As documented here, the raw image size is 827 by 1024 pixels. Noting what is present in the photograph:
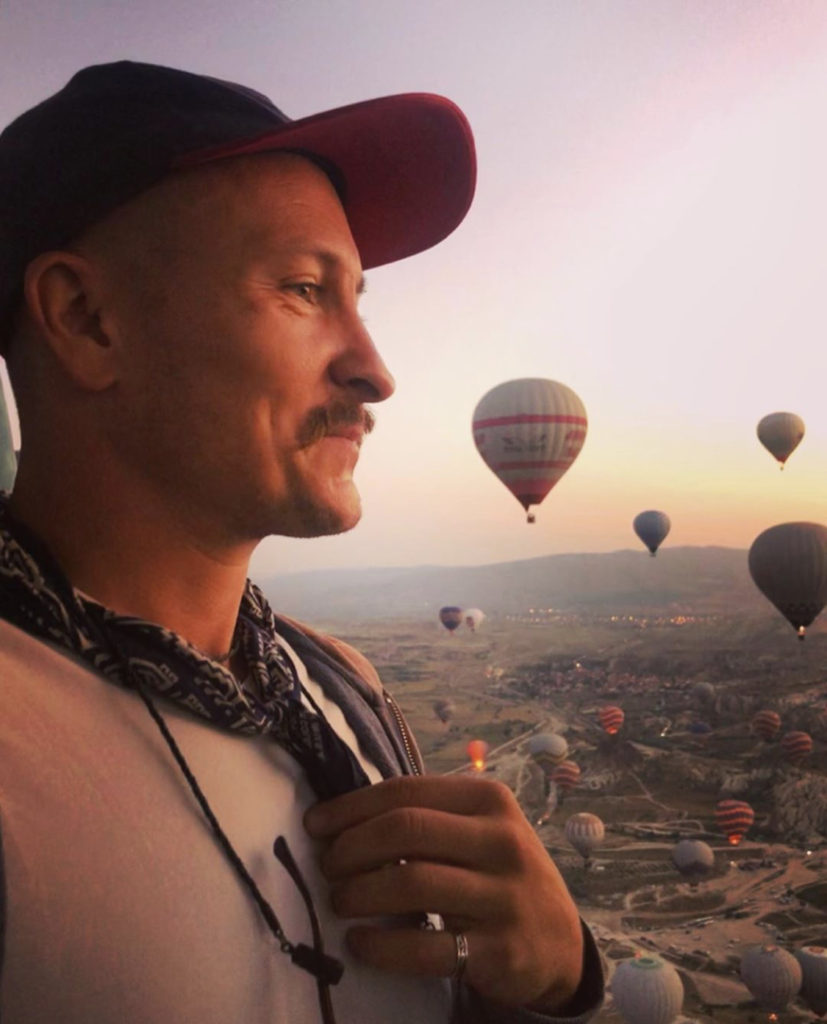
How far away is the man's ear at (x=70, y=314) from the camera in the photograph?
0.64 m

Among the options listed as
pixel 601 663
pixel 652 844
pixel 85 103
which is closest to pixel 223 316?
pixel 85 103

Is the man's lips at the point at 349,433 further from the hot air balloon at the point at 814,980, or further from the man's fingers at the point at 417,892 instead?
the hot air balloon at the point at 814,980

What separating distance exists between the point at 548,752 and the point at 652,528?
6.75 metres

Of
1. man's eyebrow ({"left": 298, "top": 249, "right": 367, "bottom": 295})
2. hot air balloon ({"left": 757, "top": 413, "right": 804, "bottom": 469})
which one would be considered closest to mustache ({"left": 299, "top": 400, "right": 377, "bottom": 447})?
man's eyebrow ({"left": 298, "top": 249, "right": 367, "bottom": 295})

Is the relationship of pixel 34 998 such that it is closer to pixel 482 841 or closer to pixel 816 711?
pixel 482 841

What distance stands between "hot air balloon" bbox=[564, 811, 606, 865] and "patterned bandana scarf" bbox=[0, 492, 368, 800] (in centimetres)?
1787

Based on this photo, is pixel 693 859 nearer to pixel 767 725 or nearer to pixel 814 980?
pixel 814 980

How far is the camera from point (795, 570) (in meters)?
15.7

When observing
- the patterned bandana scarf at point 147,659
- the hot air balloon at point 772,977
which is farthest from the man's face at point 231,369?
the hot air balloon at point 772,977

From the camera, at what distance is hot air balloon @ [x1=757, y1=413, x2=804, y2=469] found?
19.0 m

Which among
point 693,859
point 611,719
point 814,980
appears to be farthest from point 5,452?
point 611,719

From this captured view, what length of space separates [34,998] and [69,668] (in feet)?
0.63

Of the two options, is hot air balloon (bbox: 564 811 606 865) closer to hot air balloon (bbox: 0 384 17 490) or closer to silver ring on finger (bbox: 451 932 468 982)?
hot air balloon (bbox: 0 384 17 490)

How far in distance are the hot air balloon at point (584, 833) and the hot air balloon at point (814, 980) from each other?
4.83 m
